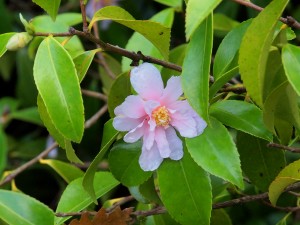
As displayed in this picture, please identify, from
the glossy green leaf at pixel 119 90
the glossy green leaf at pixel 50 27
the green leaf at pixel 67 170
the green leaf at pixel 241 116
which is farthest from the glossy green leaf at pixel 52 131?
the glossy green leaf at pixel 50 27

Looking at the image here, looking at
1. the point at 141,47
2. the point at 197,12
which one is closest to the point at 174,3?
the point at 141,47

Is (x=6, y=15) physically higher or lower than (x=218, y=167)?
lower

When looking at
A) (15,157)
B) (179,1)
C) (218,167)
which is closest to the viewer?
(218,167)

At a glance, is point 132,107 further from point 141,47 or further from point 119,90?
point 141,47

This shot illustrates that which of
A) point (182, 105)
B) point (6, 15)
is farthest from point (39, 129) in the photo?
point (182, 105)

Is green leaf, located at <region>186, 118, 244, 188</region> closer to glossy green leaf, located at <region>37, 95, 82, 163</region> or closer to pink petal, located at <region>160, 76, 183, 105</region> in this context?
pink petal, located at <region>160, 76, 183, 105</region>

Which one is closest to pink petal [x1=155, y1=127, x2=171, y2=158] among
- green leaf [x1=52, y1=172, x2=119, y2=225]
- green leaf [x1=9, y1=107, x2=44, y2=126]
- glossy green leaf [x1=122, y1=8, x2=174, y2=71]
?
green leaf [x1=52, y1=172, x2=119, y2=225]

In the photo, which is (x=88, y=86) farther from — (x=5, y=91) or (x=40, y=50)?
(x=40, y=50)
